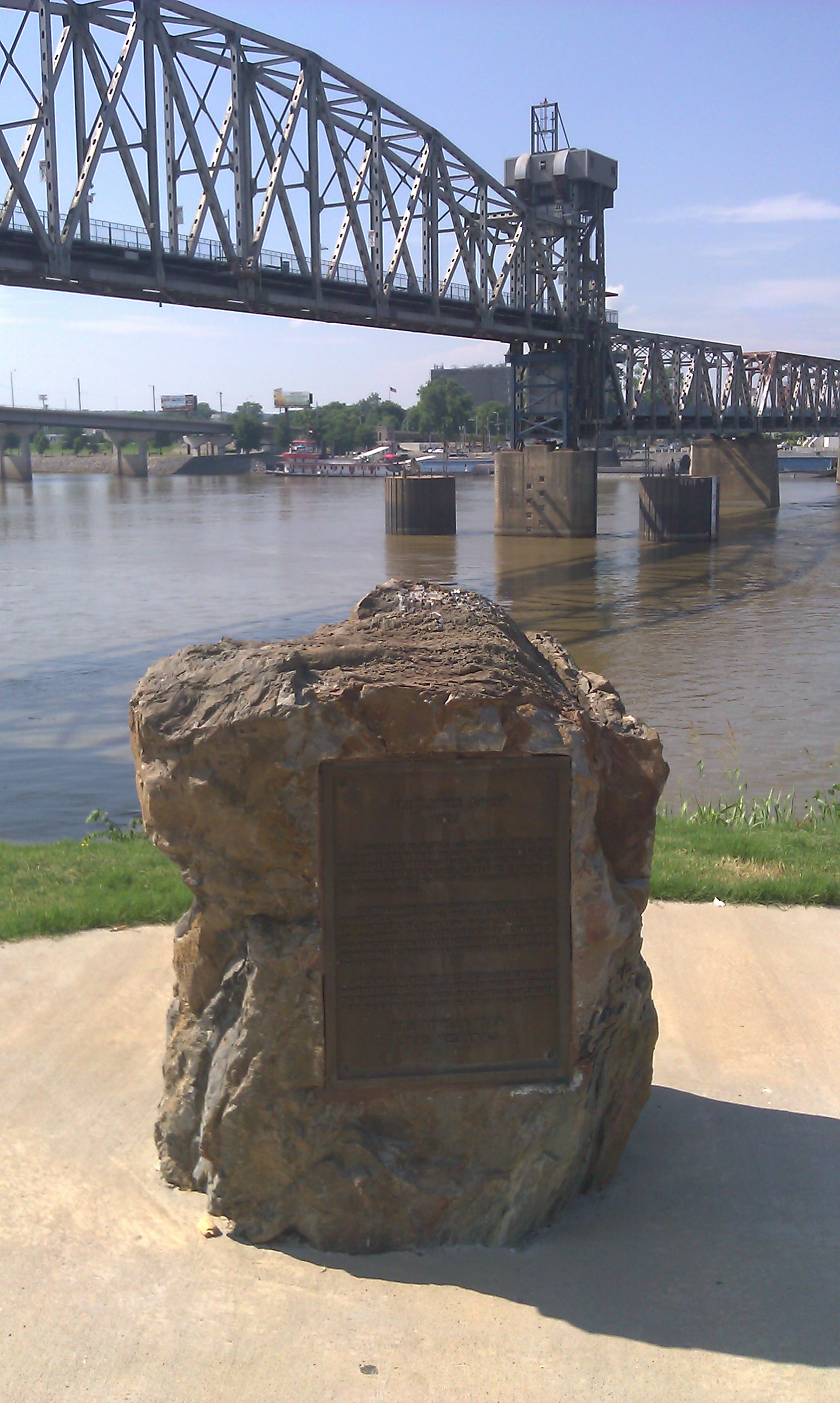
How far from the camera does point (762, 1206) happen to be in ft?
14.8

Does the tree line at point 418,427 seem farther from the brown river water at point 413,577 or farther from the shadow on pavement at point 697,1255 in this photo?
the shadow on pavement at point 697,1255

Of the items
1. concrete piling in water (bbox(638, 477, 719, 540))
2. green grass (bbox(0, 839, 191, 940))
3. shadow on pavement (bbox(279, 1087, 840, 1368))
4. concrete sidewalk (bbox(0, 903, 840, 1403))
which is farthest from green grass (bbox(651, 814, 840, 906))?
concrete piling in water (bbox(638, 477, 719, 540))

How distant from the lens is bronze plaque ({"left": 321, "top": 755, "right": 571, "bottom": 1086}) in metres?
4.24

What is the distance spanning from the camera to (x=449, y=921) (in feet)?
14.2

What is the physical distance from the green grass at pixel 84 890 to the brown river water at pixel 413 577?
304 centimetres

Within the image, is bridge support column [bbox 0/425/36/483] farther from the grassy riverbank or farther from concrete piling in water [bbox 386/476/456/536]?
the grassy riverbank

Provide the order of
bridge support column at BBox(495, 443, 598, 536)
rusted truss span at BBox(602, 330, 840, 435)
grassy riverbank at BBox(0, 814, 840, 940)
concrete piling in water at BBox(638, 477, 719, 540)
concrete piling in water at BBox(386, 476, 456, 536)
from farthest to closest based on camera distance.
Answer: rusted truss span at BBox(602, 330, 840, 435)
concrete piling in water at BBox(386, 476, 456, 536)
bridge support column at BBox(495, 443, 598, 536)
concrete piling in water at BBox(638, 477, 719, 540)
grassy riverbank at BBox(0, 814, 840, 940)

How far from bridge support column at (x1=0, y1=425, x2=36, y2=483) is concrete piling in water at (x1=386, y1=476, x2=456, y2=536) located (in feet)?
220

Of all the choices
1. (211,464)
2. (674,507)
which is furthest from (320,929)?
(211,464)

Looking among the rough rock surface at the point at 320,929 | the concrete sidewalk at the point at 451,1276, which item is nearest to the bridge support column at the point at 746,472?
the concrete sidewalk at the point at 451,1276

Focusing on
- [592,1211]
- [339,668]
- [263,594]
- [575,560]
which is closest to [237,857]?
[339,668]

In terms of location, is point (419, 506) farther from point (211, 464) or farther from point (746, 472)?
point (211, 464)

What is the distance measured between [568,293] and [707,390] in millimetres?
20428

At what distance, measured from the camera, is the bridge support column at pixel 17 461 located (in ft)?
370
